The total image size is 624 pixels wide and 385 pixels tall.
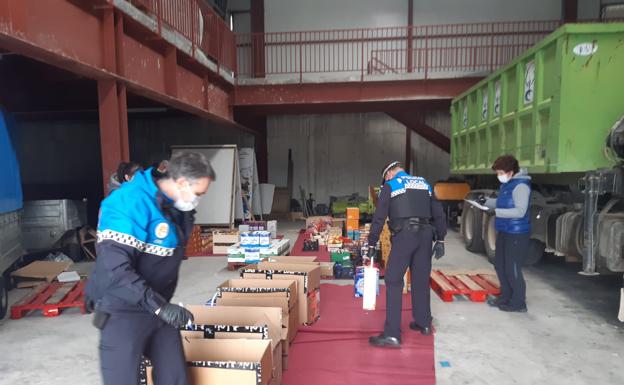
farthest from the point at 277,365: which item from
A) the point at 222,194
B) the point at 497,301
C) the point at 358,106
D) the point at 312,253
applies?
the point at 358,106

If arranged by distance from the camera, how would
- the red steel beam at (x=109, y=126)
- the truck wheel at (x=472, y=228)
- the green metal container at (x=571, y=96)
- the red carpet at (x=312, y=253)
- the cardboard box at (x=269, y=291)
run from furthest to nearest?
the truck wheel at (x=472, y=228), the red carpet at (x=312, y=253), the red steel beam at (x=109, y=126), the green metal container at (x=571, y=96), the cardboard box at (x=269, y=291)

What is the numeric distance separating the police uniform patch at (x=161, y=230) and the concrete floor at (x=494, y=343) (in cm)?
213

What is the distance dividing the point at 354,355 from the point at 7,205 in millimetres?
4357

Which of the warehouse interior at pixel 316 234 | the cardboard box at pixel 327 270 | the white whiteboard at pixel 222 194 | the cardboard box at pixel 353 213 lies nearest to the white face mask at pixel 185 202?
the warehouse interior at pixel 316 234

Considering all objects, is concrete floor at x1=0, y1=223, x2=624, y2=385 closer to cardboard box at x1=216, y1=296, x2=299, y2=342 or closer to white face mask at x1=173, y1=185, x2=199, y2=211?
cardboard box at x1=216, y1=296, x2=299, y2=342

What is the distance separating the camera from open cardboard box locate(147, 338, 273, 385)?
216 centimetres

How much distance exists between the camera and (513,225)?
4.28 metres

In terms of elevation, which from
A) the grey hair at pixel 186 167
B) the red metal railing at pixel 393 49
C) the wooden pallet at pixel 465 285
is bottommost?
the wooden pallet at pixel 465 285

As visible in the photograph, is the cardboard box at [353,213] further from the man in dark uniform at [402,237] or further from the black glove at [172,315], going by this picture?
the black glove at [172,315]

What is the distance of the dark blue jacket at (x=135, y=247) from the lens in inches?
68.6

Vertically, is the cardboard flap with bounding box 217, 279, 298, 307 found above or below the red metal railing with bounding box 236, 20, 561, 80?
below

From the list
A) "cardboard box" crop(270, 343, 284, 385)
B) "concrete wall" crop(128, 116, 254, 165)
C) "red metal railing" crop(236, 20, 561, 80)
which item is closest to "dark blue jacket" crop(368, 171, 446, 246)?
"cardboard box" crop(270, 343, 284, 385)

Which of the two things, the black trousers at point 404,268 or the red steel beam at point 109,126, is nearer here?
the black trousers at point 404,268

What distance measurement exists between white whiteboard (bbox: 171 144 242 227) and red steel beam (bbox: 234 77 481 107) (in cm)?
140
